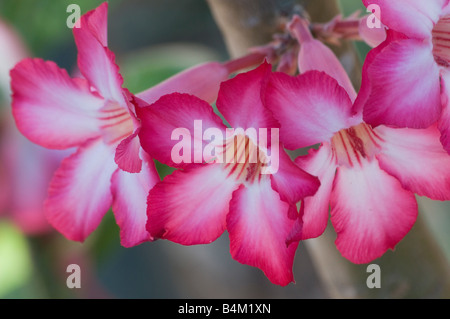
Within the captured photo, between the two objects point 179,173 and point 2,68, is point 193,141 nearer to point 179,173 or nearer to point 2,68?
point 179,173

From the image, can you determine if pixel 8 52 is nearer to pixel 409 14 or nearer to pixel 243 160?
pixel 243 160

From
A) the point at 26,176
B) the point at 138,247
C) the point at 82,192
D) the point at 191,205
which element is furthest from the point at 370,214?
the point at 138,247

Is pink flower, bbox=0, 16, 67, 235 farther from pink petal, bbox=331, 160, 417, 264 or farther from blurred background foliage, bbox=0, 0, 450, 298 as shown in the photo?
pink petal, bbox=331, 160, 417, 264

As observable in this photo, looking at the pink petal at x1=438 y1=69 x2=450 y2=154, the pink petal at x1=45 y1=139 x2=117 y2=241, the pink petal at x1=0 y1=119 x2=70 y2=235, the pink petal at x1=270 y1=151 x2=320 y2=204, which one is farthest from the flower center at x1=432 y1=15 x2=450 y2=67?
the pink petal at x1=0 y1=119 x2=70 y2=235

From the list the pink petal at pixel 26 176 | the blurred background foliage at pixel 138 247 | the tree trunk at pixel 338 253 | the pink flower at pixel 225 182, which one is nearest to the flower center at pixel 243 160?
the pink flower at pixel 225 182
